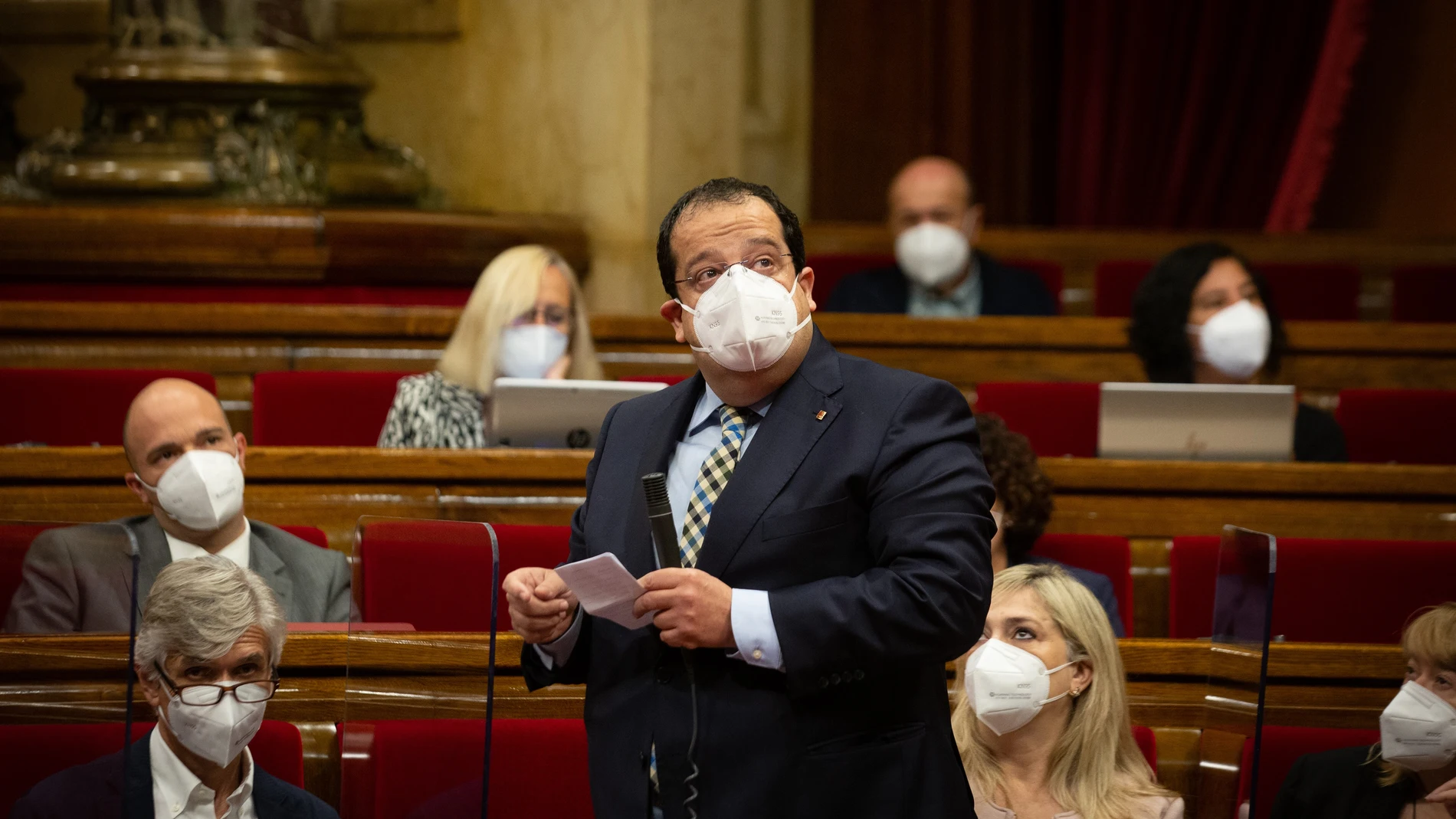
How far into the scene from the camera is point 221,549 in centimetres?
194

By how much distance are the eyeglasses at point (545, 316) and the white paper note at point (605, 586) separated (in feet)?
5.04

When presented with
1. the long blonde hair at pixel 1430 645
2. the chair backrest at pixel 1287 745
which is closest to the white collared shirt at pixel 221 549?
the chair backrest at pixel 1287 745

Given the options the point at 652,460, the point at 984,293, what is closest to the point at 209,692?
the point at 652,460

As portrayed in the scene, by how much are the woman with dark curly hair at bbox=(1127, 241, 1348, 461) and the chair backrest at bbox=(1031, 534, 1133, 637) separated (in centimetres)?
73

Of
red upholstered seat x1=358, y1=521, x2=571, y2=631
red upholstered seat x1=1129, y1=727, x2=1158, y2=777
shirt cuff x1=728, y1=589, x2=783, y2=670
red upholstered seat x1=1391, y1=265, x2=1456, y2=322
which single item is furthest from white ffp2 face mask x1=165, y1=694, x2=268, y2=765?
red upholstered seat x1=1391, y1=265, x2=1456, y2=322

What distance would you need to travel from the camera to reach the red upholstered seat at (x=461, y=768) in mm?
1327

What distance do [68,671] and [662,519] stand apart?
2.00 ft

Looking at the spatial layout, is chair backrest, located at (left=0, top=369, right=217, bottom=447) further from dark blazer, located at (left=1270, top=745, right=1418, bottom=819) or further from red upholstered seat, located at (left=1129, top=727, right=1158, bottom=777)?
dark blazer, located at (left=1270, top=745, right=1418, bottom=819)

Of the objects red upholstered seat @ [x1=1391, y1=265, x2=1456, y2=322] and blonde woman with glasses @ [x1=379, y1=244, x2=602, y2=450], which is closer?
blonde woman with glasses @ [x1=379, y1=244, x2=602, y2=450]

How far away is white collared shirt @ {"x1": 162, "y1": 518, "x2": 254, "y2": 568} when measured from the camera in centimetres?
192

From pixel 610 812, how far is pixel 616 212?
2783 mm

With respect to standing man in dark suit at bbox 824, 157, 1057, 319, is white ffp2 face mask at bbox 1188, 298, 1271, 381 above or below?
below

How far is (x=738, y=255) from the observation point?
123 cm

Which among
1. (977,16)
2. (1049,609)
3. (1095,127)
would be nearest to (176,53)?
(977,16)
